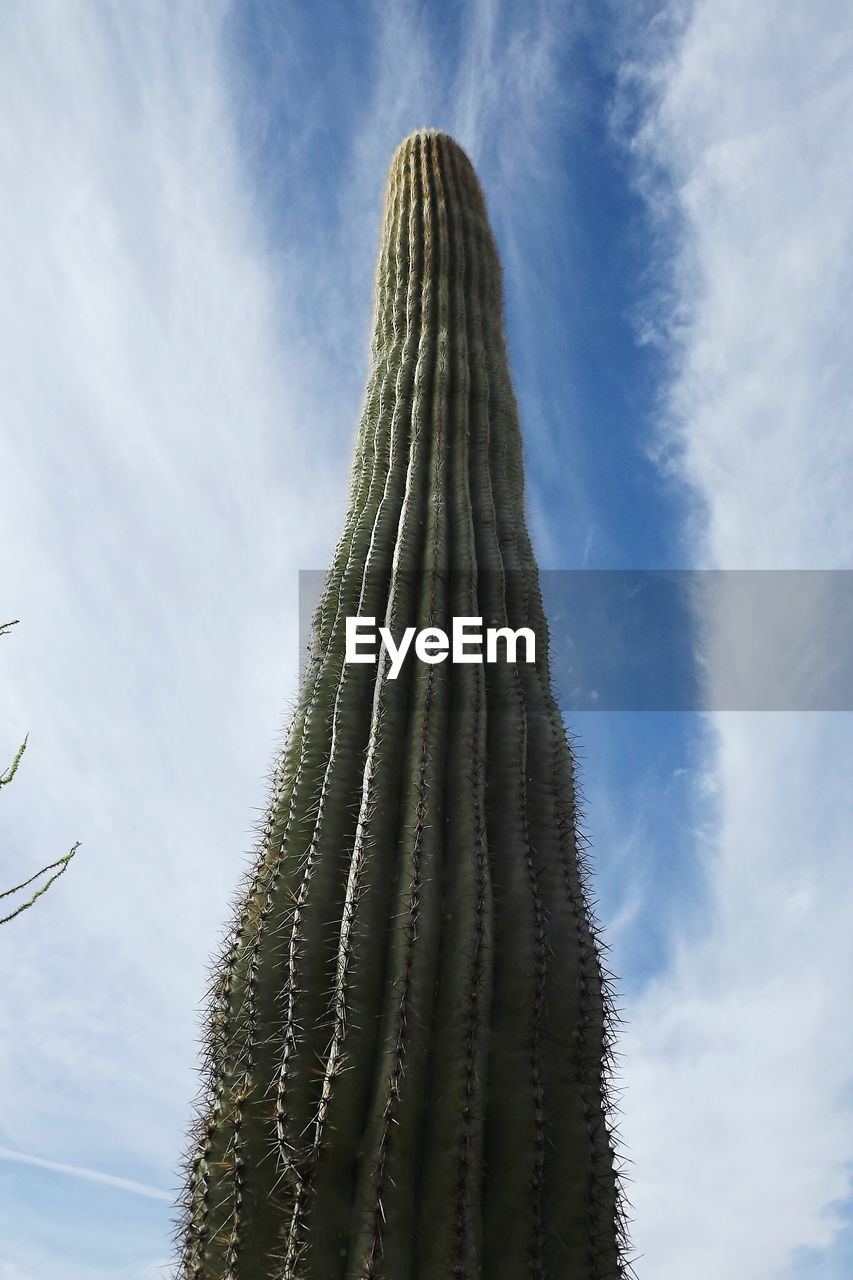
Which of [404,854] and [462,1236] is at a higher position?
[404,854]

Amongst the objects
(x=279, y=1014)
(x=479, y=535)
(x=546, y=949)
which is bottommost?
(x=279, y=1014)

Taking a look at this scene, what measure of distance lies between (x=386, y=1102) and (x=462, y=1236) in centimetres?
39

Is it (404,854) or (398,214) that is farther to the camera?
(398,214)

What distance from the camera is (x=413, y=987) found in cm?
292

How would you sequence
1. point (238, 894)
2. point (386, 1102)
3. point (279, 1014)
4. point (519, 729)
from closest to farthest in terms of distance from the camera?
point (386, 1102), point (279, 1014), point (238, 894), point (519, 729)

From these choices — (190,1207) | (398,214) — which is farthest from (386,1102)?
(398,214)

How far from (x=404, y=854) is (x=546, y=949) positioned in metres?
0.58

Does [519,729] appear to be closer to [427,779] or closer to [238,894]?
[427,779]

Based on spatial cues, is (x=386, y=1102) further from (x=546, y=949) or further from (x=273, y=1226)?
(x=546, y=949)

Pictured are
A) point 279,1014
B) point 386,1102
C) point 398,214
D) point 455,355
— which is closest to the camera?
point 386,1102

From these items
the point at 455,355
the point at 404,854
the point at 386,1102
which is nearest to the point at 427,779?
the point at 404,854

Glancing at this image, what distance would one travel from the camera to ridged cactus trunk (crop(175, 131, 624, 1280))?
265 cm

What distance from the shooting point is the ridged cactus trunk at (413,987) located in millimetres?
2648

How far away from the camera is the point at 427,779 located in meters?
3.46
